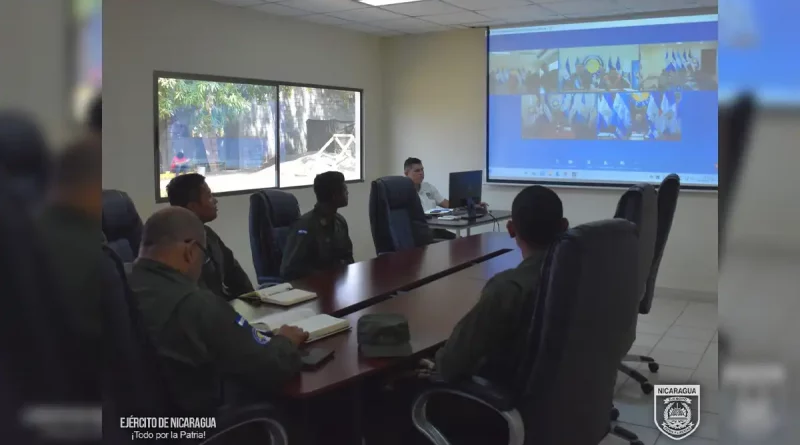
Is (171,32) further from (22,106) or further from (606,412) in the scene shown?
(22,106)

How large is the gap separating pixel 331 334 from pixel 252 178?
394cm

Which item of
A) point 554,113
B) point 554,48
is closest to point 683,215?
point 554,113

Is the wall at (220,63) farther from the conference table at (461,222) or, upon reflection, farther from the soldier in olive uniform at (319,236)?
the conference table at (461,222)

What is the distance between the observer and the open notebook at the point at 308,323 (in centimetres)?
230

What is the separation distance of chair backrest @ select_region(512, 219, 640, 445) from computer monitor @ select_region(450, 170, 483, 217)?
3.73m

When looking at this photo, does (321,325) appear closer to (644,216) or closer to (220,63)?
(644,216)

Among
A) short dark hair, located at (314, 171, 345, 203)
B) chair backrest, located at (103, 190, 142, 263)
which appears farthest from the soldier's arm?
short dark hair, located at (314, 171, 345, 203)

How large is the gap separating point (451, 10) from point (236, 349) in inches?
189

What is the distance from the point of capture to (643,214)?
135 inches

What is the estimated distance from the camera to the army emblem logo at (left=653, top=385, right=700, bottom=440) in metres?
2.64

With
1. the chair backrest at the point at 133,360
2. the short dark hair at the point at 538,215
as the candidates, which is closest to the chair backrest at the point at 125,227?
the chair backrest at the point at 133,360

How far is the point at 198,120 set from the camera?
544cm

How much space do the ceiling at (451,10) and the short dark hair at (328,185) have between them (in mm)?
2279

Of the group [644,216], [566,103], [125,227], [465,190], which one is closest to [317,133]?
[465,190]
